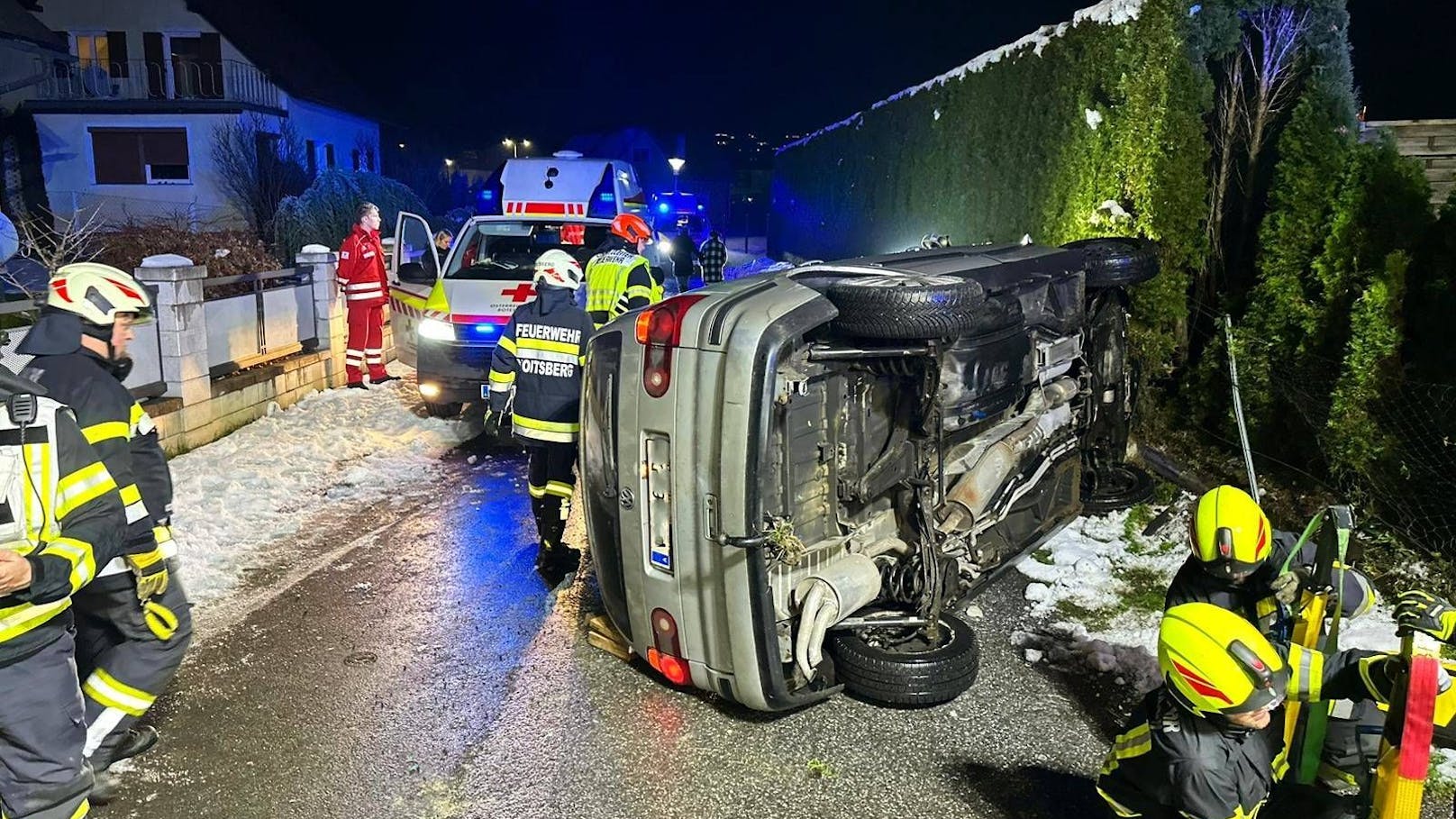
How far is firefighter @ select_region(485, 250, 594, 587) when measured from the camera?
5645 millimetres

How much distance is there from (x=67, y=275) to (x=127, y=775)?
1.89 m

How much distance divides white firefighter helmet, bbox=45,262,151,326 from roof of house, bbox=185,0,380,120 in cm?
3114

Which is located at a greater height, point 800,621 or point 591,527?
point 591,527

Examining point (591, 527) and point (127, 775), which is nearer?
point (127, 775)

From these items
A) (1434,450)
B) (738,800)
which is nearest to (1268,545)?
(738,800)

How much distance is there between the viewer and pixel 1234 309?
7.95 m

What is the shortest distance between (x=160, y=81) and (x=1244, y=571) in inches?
1380

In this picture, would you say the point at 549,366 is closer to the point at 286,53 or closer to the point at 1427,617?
the point at 1427,617

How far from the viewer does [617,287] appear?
6742 mm

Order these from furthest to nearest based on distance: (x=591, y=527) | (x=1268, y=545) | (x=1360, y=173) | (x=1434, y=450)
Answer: (x=1360, y=173) → (x=1434, y=450) → (x=591, y=527) → (x=1268, y=545)

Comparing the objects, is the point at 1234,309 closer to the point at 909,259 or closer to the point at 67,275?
the point at 909,259

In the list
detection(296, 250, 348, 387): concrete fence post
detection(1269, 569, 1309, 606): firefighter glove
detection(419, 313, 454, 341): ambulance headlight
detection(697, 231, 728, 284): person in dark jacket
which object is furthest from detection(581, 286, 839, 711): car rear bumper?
detection(697, 231, 728, 284): person in dark jacket

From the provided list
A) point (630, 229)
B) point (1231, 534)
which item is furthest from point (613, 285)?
point (1231, 534)

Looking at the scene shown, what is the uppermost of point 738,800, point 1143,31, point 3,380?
point 1143,31
